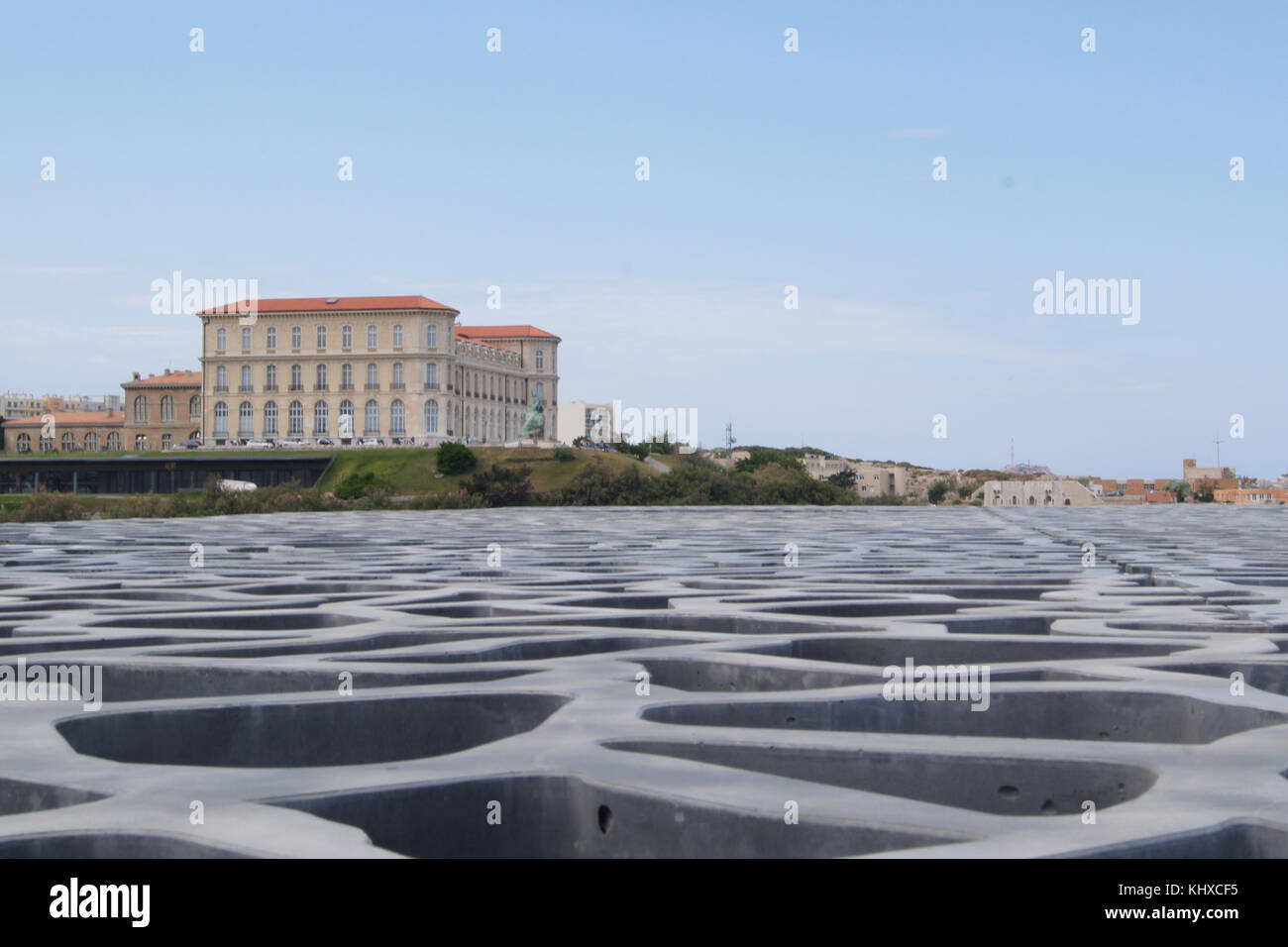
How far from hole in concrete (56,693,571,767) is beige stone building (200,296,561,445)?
104 m

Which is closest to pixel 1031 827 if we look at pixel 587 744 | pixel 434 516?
pixel 587 744

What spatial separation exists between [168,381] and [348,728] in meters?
119

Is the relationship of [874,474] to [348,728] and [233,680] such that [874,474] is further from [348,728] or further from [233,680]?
[348,728]

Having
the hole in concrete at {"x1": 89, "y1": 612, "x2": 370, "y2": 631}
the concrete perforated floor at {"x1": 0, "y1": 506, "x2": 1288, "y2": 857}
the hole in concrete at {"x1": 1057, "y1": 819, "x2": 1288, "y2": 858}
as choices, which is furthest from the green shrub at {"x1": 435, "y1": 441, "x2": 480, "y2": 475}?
the hole in concrete at {"x1": 1057, "y1": 819, "x2": 1288, "y2": 858}

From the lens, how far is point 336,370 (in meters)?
111

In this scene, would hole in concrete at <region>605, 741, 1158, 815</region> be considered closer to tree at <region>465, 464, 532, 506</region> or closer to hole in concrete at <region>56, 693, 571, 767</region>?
hole in concrete at <region>56, 693, 571, 767</region>

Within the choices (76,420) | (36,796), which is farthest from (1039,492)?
(76,420)

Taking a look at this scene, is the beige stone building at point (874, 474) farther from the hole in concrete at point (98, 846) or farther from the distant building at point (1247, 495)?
the hole in concrete at point (98, 846)

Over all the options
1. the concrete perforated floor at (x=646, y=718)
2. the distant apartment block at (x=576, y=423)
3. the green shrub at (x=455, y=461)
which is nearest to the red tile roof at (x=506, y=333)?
the distant apartment block at (x=576, y=423)

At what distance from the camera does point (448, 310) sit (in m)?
109

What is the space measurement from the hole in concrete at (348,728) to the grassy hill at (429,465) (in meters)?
77.6

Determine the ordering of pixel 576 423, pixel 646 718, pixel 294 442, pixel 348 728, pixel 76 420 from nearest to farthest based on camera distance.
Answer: pixel 646 718 < pixel 348 728 < pixel 294 442 < pixel 76 420 < pixel 576 423

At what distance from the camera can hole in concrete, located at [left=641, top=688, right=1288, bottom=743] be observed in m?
5.30
